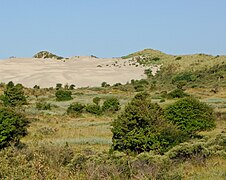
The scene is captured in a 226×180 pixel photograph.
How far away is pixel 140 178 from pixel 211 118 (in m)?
14.1

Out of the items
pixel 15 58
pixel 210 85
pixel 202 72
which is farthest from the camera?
pixel 15 58

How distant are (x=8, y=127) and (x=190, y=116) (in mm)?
8414

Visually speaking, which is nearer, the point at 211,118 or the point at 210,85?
the point at 211,118

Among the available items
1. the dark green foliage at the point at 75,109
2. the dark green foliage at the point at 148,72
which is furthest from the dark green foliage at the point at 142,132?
the dark green foliage at the point at 148,72

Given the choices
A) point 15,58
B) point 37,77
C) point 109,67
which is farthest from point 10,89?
point 15,58

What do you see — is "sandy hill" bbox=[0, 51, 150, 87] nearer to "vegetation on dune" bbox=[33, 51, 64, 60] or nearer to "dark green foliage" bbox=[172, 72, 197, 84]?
"vegetation on dune" bbox=[33, 51, 64, 60]

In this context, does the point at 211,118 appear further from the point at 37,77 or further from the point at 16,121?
the point at 37,77

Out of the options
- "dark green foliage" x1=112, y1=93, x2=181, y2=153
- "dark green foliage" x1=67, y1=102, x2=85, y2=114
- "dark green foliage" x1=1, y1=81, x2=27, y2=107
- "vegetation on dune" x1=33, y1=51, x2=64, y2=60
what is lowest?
"dark green foliage" x1=67, y1=102, x2=85, y2=114

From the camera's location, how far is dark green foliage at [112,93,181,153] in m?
15.0

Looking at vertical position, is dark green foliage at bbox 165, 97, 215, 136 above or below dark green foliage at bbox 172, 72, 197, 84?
above

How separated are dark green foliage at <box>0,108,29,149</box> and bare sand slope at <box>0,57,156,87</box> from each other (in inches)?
2118

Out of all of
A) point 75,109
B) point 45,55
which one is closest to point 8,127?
point 75,109

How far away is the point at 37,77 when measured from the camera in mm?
80688

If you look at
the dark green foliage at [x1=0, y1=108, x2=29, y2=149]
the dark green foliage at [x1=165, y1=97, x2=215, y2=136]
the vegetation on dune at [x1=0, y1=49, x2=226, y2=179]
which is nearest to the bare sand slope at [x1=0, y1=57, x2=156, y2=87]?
the vegetation on dune at [x1=0, y1=49, x2=226, y2=179]
